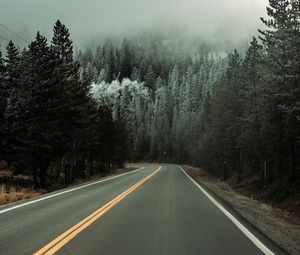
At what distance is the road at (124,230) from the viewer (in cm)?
777

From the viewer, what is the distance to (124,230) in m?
9.68

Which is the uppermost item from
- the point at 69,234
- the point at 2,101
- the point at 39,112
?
the point at 2,101

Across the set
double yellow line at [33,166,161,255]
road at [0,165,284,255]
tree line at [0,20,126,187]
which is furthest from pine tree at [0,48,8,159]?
double yellow line at [33,166,161,255]

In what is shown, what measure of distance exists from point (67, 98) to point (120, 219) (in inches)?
1044

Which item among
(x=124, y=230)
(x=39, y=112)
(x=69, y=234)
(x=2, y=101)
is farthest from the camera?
(x=2, y=101)

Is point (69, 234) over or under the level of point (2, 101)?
under

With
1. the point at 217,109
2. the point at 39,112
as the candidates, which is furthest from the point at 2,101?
the point at 217,109

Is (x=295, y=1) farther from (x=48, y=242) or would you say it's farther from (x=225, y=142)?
(x=225, y=142)

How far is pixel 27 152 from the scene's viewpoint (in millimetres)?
35188

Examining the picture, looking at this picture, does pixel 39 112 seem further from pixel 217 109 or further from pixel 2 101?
pixel 217 109

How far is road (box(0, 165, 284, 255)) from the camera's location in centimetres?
777

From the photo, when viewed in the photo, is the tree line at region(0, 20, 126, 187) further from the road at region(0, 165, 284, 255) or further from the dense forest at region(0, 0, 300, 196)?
the road at region(0, 165, 284, 255)

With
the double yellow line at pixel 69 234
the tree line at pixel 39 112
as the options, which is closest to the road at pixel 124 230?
the double yellow line at pixel 69 234

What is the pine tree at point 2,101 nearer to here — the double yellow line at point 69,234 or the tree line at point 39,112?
the tree line at point 39,112
